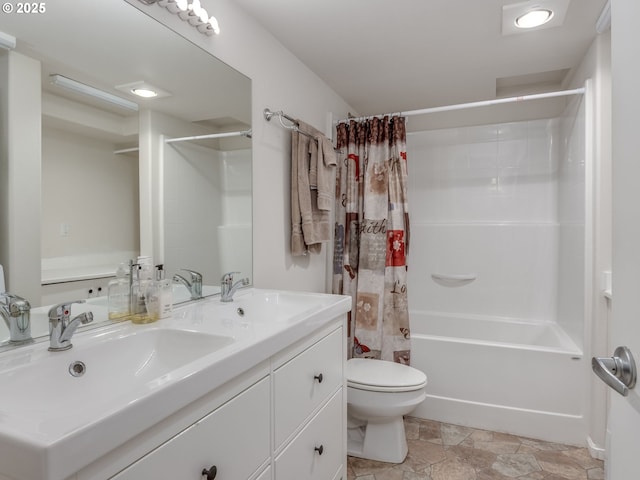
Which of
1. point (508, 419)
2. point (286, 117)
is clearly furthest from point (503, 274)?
point (286, 117)

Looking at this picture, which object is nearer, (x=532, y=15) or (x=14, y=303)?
(x=14, y=303)

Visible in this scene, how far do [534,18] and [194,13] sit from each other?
165cm

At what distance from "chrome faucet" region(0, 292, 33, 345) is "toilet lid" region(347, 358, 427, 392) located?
1.55 meters

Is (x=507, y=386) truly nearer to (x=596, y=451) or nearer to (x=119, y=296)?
(x=596, y=451)

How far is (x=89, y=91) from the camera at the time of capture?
118cm

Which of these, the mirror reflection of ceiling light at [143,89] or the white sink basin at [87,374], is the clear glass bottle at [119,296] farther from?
the mirror reflection of ceiling light at [143,89]

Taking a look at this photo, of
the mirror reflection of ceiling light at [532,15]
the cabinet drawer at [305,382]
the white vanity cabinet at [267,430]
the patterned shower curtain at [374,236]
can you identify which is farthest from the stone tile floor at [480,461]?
the mirror reflection of ceiling light at [532,15]

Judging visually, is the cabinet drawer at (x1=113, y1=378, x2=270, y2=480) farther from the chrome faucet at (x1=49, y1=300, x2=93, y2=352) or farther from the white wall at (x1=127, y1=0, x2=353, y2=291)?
the white wall at (x1=127, y1=0, x2=353, y2=291)

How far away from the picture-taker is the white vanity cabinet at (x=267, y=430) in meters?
0.75

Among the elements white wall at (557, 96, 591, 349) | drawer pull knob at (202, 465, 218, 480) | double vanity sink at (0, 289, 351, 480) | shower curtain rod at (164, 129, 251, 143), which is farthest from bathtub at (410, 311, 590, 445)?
drawer pull knob at (202, 465, 218, 480)

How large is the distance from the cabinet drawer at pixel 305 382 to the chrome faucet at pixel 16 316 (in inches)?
26.5

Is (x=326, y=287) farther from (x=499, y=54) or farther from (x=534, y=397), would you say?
(x=499, y=54)

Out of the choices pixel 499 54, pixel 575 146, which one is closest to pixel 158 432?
pixel 499 54

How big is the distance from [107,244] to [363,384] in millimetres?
1461
